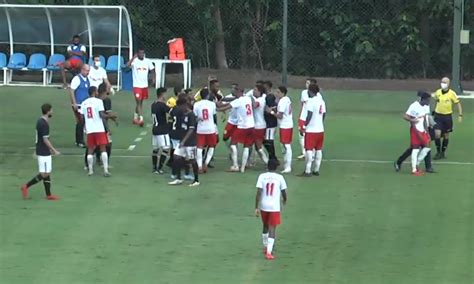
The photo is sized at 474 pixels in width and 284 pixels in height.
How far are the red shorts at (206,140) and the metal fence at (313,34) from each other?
54.4 ft

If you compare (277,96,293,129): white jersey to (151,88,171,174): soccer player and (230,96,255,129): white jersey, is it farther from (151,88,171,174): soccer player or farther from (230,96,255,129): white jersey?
(151,88,171,174): soccer player

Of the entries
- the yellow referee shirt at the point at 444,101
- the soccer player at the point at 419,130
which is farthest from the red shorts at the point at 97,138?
the yellow referee shirt at the point at 444,101

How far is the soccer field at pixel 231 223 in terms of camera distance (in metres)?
14.9

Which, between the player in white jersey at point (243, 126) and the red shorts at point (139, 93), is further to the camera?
the red shorts at point (139, 93)

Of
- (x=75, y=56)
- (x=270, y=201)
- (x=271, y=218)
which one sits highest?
(x=75, y=56)

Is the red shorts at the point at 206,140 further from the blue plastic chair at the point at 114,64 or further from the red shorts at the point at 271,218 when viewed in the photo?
the blue plastic chair at the point at 114,64

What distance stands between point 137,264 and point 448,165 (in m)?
9.82

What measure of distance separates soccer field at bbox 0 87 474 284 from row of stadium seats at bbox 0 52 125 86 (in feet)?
30.5

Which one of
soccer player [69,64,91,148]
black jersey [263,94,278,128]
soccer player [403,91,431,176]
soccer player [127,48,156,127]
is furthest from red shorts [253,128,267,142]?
soccer player [127,48,156,127]

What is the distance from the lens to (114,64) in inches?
1385

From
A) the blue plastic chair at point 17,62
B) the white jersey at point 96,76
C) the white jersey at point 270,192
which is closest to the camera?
the white jersey at point 270,192

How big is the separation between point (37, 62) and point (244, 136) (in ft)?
51.2

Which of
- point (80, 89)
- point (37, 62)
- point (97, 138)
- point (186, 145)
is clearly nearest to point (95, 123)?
point (97, 138)

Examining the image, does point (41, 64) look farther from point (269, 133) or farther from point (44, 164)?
point (44, 164)
